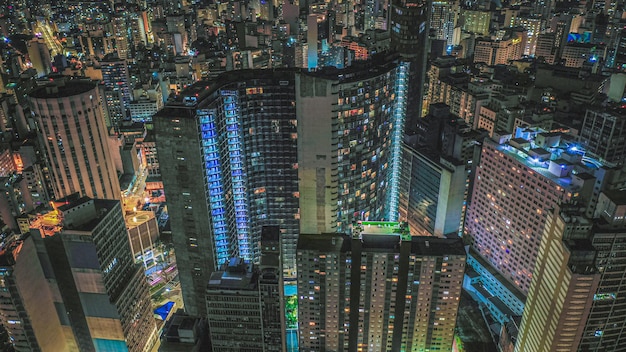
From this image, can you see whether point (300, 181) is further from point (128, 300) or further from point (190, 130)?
point (128, 300)

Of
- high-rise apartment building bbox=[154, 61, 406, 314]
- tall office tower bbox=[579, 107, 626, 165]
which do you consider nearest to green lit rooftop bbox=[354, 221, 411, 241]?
high-rise apartment building bbox=[154, 61, 406, 314]

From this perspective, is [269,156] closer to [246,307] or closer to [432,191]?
[246,307]

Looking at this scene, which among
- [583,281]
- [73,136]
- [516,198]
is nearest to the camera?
[583,281]

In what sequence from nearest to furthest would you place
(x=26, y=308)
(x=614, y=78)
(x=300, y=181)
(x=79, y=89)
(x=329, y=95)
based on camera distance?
(x=26, y=308)
(x=329, y=95)
(x=300, y=181)
(x=79, y=89)
(x=614, y=78)

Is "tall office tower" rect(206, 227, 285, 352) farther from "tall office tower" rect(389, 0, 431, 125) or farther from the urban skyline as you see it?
"tall office tower" rect(389, 0, 431, 125)

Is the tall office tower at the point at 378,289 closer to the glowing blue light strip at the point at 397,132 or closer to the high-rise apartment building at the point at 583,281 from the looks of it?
the high-rise apartment building at the point at 583,281

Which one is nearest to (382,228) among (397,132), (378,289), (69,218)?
(378,289)

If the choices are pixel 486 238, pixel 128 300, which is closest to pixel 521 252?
pixel 486 238
